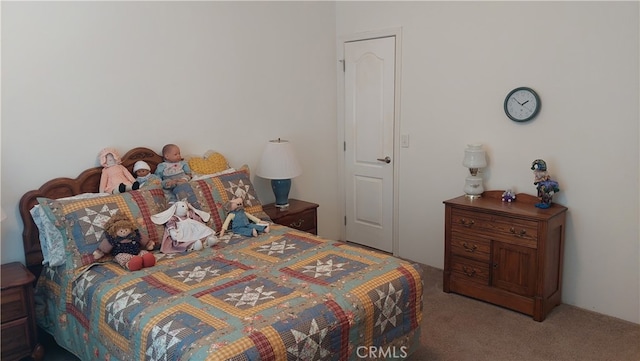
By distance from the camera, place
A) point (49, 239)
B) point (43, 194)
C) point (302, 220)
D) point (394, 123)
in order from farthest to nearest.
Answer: point (394, 123) → point (302, 220) → point (43, 194) → point (49, 239)

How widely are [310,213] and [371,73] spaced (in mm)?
1405

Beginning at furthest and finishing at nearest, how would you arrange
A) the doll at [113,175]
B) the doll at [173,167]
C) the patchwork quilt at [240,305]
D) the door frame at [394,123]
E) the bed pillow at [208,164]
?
the door frame at [394,123] < the bed pillow at [208,164] < the doll at [173,167] < the doll at [113,175] < the patchwork quilt at [240,305]

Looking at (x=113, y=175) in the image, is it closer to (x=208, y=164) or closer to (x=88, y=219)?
(x=88, y=219)

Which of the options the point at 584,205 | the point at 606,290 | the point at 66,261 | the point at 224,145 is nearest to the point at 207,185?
the point at 224,145

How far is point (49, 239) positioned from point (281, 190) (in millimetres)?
1727

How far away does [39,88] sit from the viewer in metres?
2.74

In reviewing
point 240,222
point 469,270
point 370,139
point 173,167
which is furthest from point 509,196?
point 173,167

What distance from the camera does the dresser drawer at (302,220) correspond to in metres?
3.70

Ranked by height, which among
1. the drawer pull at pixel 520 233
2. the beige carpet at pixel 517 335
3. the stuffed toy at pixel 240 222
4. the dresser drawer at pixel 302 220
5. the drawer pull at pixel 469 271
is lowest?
the beige carpet at pixel 517 335

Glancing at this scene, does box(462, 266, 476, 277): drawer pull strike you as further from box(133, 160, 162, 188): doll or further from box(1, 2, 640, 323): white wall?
box(133, 160, 162, 188): doll

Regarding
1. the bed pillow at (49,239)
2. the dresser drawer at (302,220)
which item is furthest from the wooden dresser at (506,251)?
the bed pillow at (49,239)

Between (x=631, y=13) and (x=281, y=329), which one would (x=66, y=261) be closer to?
(x=281, y=329)

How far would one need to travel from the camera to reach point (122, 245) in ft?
8.33

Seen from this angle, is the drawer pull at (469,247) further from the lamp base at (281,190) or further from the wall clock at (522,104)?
the lamp base at (281,190)
